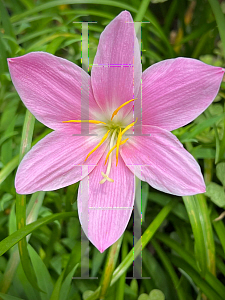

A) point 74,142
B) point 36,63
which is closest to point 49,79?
point 36,63

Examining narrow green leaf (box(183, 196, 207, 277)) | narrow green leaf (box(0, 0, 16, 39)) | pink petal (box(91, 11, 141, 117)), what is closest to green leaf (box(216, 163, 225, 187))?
narrow green leaf (box(183, 196, 207, 277))

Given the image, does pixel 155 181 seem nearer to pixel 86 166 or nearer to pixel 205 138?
pixel 86 166

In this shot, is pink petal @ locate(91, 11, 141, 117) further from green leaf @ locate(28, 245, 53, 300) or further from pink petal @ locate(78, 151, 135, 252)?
green leaf @ locate(28, 245, 53, 300)

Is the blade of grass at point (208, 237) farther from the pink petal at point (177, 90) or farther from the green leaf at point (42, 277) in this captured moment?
the green leaf at point (42, 277)

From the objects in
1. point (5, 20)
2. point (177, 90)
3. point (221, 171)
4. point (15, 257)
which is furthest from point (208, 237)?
point (5, 20)

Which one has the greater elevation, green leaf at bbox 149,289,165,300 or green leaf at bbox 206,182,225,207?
→ green leaf at bbox 206,182,225,207

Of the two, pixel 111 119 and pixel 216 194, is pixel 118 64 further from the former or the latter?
pixel 216 194

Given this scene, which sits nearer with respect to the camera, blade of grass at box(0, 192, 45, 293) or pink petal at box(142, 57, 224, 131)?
pink petal at box(142, 57, 224, 131)
